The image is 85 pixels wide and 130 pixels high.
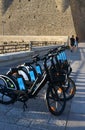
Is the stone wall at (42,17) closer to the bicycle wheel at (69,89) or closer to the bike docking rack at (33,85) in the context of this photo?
the bicycle wheel at (69,89)

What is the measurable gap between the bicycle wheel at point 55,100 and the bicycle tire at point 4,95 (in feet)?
2.52

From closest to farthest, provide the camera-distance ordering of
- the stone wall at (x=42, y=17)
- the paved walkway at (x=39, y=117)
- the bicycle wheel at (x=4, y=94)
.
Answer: the paved walkway at (x=39, y=117) → the bicycle wheel at (x=4, y=94) → the stone wall at (x=42, y=17)

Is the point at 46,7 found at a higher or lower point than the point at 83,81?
higher

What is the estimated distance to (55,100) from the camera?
6371mm

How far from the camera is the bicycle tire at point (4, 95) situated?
22.1 ft

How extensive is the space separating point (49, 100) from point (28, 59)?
965cm

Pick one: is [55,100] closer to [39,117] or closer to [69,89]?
[39,117]

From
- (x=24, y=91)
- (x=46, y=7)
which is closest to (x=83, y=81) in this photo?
(x=24, y=91)

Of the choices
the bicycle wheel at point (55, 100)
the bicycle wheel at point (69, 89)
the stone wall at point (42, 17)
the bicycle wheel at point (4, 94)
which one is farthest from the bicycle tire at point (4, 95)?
the stone wall at point (42, 17)

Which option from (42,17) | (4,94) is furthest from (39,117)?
(42,17)

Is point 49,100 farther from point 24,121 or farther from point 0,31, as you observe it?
point 0,31

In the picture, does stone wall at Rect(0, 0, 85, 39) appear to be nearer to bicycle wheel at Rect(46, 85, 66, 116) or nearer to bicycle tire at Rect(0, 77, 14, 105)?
bicycle tire at Rect(0, 77, 14, 105)

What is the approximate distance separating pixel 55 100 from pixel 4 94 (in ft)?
3.11

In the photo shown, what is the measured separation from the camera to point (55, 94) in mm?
6359
